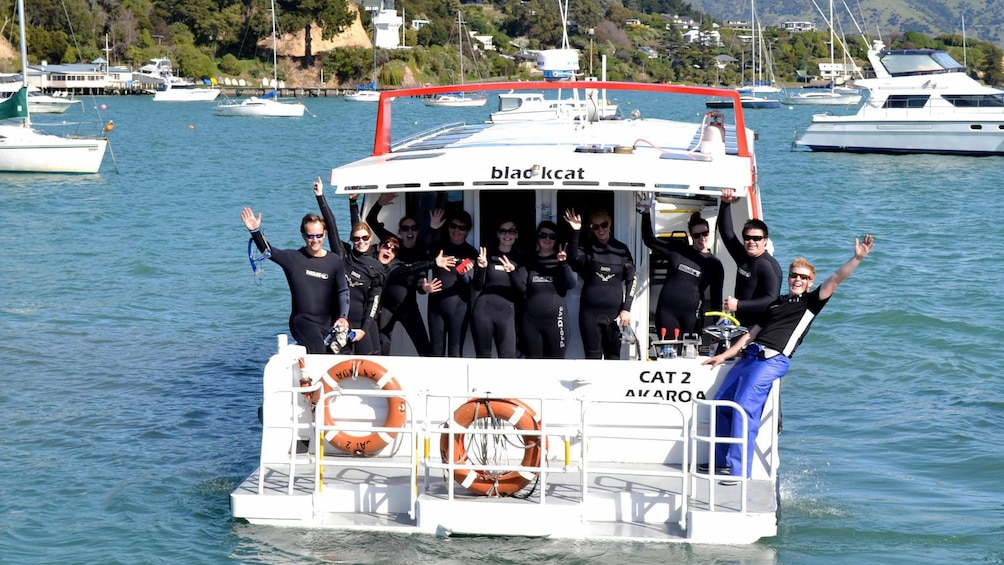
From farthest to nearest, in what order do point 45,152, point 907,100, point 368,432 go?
point 907,100 < point 45,152 < point 368,432

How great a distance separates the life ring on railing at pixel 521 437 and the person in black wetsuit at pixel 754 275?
6.71ft

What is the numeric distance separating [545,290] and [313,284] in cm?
178

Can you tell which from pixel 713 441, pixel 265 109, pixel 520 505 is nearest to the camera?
pixel 713 441

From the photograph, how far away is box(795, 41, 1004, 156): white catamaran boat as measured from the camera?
1677 inches

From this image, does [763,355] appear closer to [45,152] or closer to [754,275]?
[754,275]

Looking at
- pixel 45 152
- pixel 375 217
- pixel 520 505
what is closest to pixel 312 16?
pixel 45 152

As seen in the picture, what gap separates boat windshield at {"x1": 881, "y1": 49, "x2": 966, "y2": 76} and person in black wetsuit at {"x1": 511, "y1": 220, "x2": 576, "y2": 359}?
1461 inches

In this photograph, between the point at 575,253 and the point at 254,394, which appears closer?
the point at 575,253

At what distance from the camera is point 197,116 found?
8175 centimetres

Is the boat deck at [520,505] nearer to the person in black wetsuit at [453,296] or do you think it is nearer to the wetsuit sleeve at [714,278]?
the person in black wetsuit at [453,296]

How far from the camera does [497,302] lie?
376 inches

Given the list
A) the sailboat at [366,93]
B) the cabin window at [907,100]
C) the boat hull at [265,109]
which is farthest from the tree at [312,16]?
the cabin window at [907,100]

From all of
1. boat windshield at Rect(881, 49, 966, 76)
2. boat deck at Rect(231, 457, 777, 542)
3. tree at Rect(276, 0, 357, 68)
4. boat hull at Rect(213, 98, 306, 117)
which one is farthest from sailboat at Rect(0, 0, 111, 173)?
tree at Rect(276, 0, 357, 68)

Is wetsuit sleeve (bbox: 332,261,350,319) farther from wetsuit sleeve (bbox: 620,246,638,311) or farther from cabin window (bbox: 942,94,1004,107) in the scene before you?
cabin window (bbox: 942,94,1004,107)
